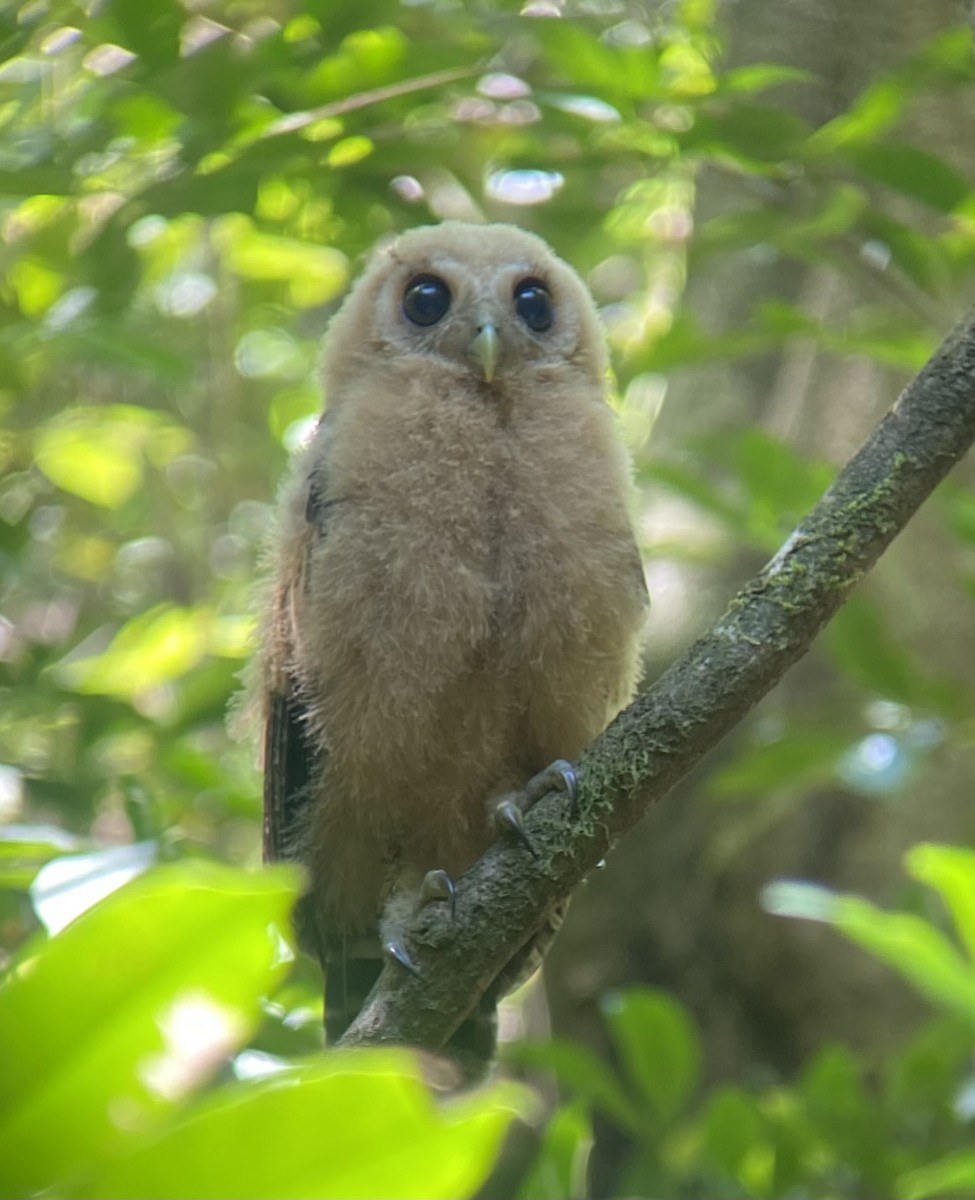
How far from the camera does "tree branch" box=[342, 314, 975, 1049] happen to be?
2.04 meters

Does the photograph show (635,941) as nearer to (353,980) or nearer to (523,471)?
(353,980)

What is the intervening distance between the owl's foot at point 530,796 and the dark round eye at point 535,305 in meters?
1.11

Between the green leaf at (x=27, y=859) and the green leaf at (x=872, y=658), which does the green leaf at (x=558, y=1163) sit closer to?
the green leaf at (x=872, y=658)

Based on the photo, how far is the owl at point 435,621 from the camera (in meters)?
2.67

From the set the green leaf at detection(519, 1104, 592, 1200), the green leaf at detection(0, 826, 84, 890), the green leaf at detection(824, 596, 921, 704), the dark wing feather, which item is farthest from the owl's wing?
the green leaf at detection(824, 596, 921, 704)

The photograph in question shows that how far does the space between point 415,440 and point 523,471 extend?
234 millimetres

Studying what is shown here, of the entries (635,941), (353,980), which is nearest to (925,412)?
(353,980)

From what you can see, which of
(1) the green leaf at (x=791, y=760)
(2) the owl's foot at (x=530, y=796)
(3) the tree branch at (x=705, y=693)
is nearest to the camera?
(3) the tree branch at (x=705, y=693)

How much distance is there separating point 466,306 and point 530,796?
1.22 meters

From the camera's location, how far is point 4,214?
11.5ft

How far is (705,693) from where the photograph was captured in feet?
6.66

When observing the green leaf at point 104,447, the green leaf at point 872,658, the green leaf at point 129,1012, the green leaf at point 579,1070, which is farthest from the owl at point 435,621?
the green leaf at point 129,1012

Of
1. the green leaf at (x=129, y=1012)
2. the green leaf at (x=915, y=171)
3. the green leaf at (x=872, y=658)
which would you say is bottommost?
the green leaf at (x=872, y=658)

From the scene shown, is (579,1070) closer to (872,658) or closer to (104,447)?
(872,658)
